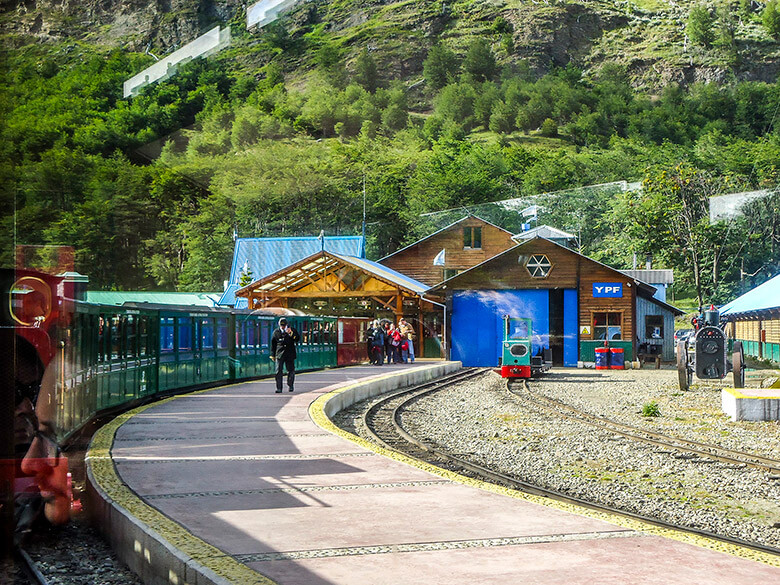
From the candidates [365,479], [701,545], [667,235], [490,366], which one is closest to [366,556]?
[701,545]

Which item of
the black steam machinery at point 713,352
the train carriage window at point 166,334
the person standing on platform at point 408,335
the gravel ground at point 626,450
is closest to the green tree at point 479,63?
the person standing on platform at point 408,335

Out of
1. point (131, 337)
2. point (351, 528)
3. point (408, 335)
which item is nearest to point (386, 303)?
point (408, 335)

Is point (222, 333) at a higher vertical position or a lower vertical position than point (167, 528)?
higher

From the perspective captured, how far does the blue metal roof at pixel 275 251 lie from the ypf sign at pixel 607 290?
1841 centimetres

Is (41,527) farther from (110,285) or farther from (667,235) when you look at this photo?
(110,285)

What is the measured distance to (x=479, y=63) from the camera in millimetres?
146250

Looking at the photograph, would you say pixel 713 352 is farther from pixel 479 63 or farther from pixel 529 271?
pixel 479 63

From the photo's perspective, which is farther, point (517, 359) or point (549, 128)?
point (549, 128)

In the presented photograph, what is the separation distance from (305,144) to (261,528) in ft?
385

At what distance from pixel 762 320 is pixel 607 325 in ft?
24.0

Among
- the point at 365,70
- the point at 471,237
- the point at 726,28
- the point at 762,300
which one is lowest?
the point at 762,300

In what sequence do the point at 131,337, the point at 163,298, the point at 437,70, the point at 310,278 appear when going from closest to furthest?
the point at 131,337 → the point at 310,278 → the point at 163,298 → the point at 437,70

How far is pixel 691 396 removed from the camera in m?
22.5

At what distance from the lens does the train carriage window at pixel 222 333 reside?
22000mm
